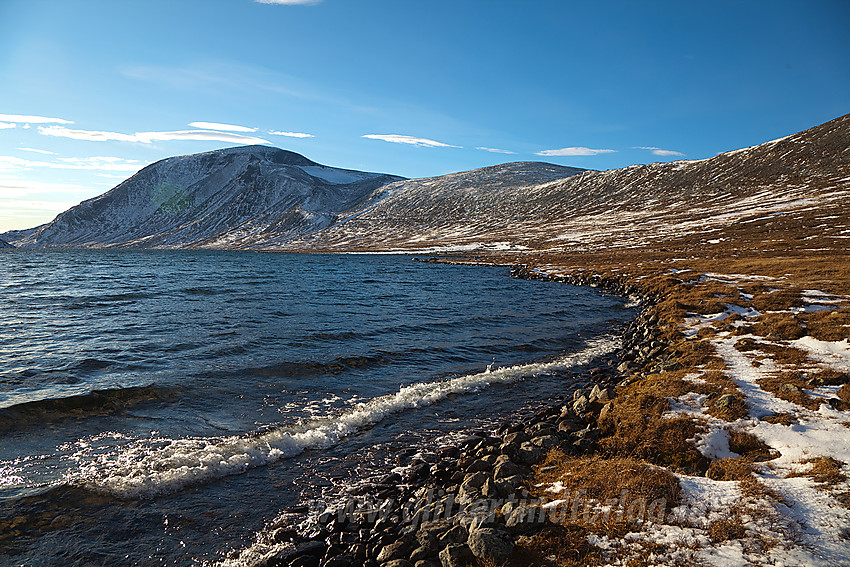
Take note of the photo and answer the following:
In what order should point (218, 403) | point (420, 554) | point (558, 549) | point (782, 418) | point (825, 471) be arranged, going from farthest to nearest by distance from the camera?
point (218, 403), point (782, 418), point (825, 471), point (420, 554), point (558, 549)

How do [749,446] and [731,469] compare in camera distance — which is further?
[749,446]

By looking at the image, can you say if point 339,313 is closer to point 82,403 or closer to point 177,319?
point 177,319

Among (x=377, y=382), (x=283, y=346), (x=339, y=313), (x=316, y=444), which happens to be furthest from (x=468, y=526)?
(x=339, y=313)

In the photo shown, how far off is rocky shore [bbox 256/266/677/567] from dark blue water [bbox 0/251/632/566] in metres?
1.10

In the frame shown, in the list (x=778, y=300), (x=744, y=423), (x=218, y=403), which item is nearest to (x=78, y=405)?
(x=218, y=403)

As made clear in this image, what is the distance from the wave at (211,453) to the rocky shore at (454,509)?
2.99 meters

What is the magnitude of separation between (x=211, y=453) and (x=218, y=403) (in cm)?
434

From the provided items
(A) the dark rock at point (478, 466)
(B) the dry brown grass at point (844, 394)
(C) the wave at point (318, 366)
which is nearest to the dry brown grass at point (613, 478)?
(A) the dark rock at point (478, 466)

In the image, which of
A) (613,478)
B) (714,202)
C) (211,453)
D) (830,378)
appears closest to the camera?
(613,478)

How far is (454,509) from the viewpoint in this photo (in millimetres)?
9469

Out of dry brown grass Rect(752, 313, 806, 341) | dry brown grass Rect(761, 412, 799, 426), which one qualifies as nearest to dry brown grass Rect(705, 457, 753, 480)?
dry brown grass Rect(761, 412, 799, 426)

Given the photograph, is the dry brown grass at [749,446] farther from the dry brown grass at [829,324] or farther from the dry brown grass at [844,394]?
the dry brown grass at [829,324]

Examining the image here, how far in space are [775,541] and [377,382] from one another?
49.8ft

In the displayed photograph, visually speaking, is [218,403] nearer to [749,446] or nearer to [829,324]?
[749,446]
